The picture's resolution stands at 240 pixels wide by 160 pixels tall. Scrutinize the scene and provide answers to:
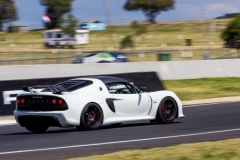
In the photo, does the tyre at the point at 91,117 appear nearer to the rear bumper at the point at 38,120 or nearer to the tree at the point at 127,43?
the rear bumper at the point at 38,120

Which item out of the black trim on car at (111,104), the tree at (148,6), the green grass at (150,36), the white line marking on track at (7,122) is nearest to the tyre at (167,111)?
the black trim on car at (111,104)

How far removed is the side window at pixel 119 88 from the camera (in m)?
13.8

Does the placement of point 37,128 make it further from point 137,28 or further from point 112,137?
point 137,28

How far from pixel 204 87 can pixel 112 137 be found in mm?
16547

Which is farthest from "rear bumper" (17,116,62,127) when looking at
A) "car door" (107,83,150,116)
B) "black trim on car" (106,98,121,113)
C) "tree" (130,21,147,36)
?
"tree" (130,21,147,36)

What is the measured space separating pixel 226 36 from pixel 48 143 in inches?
1979

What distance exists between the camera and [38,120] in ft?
42.3

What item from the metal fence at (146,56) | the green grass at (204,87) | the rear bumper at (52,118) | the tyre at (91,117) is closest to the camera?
the rear bumper at (52,118)

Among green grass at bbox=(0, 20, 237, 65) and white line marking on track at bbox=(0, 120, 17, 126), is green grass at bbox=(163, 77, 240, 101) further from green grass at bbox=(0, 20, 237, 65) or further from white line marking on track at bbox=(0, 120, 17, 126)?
green grass at bbox=(0, 20, 237, 65)

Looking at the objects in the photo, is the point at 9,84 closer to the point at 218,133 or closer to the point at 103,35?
the point at 218,133

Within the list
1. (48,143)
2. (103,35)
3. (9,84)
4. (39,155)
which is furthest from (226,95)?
(103,35)

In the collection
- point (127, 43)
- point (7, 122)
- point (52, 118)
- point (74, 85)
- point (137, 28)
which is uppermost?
point (137, 28)

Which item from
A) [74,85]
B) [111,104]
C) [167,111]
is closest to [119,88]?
[111,104]

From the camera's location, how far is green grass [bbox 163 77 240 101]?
82.1 feet
